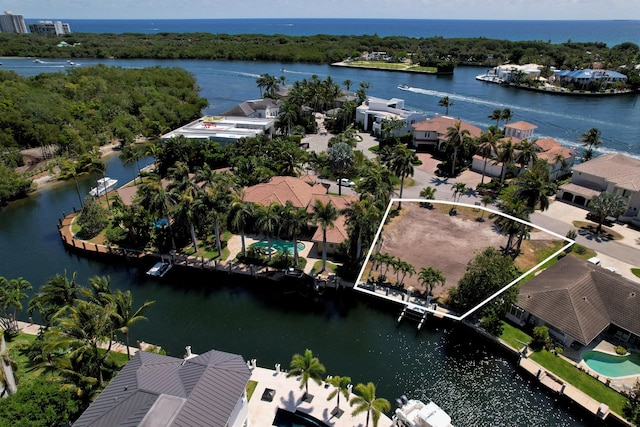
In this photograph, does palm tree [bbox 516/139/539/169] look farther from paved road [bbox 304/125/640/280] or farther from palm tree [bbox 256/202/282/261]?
palm tree [bbox 256/202/282/261]

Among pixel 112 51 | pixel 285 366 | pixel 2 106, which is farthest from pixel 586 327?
pixel 112 51

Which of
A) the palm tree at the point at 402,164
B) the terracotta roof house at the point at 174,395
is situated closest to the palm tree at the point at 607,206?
the palm tree at the point at 402,164

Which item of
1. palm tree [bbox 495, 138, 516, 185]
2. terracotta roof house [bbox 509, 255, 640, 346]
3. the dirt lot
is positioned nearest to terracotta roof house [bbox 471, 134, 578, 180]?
palm tree [bbox 495, 138, 516, 185]

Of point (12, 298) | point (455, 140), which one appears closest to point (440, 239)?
point (12, 298)

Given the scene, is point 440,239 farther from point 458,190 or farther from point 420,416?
point 458,190

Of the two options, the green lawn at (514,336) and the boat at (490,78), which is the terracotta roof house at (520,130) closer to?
the green lawn at (514,336)
